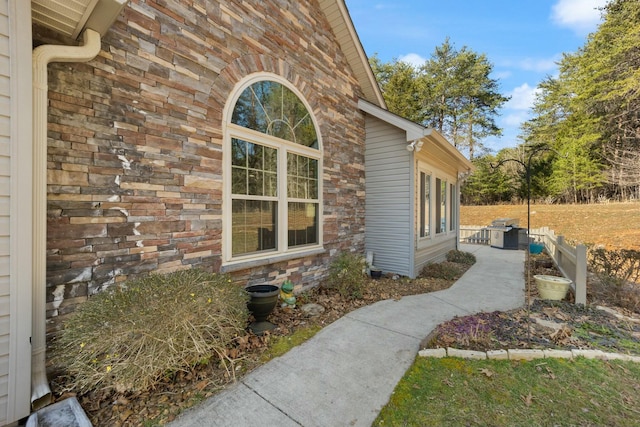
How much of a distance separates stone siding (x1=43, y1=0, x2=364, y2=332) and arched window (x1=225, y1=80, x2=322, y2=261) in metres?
0.29

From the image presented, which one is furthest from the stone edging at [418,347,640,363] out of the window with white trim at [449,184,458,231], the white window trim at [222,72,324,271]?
the window with white trim at [449,184,458,231]

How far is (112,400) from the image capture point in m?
2.29

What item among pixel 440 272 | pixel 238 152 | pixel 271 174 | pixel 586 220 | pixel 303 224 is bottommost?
pixel 440 272

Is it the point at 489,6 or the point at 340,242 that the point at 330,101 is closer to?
the point at 340,242

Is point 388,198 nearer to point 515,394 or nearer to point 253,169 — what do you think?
point 253,169

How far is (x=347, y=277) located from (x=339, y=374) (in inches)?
98.9

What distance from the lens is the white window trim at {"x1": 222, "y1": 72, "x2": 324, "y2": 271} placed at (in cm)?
386

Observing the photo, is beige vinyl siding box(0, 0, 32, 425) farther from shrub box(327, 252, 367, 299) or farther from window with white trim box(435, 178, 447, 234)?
window with white trim box(435, 178, 447, 234)

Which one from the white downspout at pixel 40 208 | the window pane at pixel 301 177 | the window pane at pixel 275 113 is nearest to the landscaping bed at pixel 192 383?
the white downspout at pixel 40 208

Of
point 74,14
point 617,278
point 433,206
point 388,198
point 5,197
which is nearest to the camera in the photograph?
point 5,197

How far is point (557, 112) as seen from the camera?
25719 mm

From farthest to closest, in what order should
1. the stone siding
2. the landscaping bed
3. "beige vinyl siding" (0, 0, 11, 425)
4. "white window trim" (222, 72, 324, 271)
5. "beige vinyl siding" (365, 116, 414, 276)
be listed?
1. "beige vinyl siding" (365, 116, 414, 276)
2. "white window trim" (222, 72, 324, 271)
3. the stone siding
4. the landscaping bed
5. "beige vinyl siding" (0, 0, 11, 425)

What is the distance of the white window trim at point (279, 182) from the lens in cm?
386

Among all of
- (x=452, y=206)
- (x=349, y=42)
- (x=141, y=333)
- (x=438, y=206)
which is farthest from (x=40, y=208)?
(x=452, y=206)
